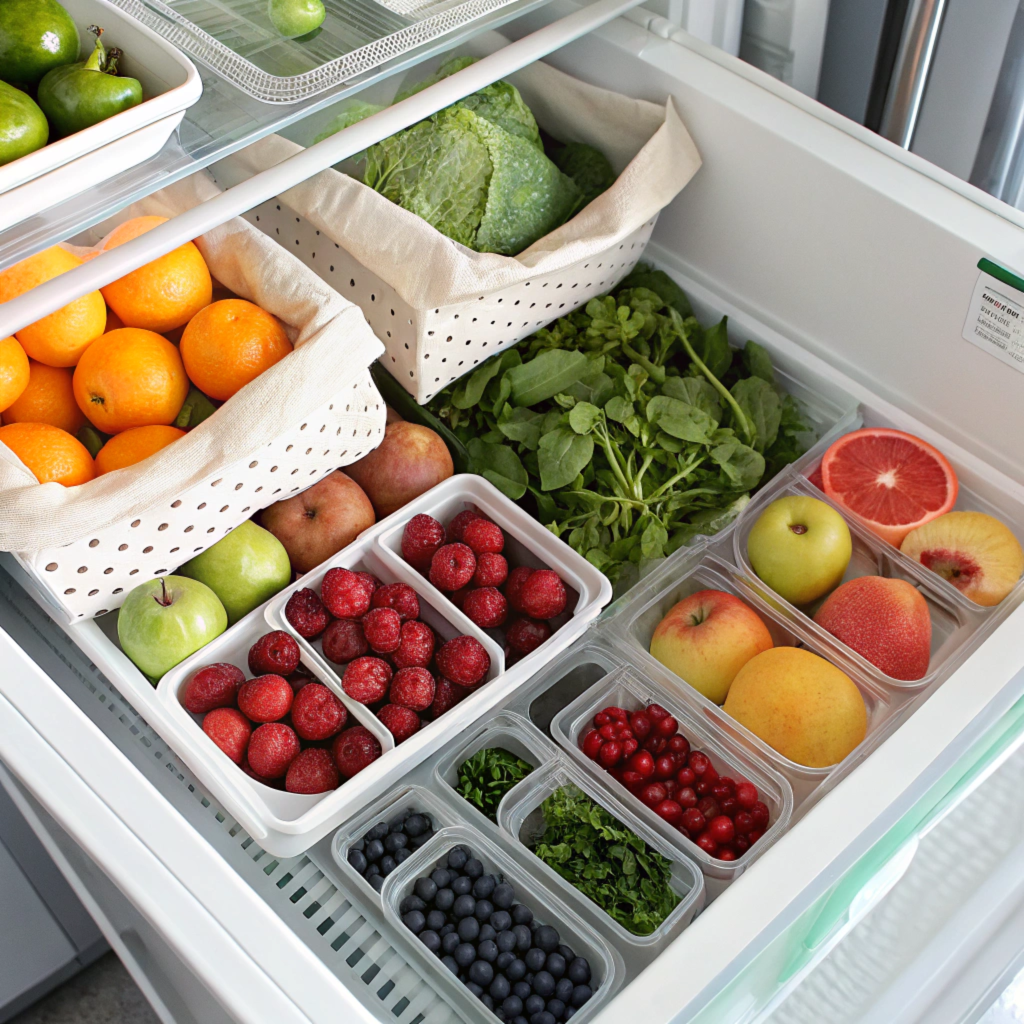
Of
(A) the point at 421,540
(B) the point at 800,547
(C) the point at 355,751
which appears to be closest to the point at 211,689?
(C) the point at 355,751

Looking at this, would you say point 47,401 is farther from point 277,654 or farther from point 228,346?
point 277,654

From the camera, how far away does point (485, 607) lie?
1.02 meters

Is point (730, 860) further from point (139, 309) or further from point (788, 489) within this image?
point (139, 309)

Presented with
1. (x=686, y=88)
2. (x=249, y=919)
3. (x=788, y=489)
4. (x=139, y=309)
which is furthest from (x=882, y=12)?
(x=249, y=919)

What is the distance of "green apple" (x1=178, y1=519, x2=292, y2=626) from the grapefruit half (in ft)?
2.00

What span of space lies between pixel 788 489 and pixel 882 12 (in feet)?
2.24

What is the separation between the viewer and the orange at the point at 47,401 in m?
0.99

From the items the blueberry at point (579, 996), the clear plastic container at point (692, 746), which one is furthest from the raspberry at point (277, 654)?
the blueberry at point (579, 996)

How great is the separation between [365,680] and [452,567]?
0.48 ft

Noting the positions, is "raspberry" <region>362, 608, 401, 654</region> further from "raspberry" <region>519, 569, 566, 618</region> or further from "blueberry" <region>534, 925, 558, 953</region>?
"blueberry" <region>534, 925, 558, 953</region>

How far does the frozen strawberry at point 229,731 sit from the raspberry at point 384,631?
14 cm

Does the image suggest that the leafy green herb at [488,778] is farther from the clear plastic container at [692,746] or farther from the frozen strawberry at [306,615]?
the frozen strawberry at [306,615]

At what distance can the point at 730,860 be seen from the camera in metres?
0.93

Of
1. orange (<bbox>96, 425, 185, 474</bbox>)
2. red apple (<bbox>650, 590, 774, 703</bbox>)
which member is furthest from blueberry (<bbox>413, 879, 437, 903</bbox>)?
orange (<bbox>96, 425, 185, 474</bbox>)
